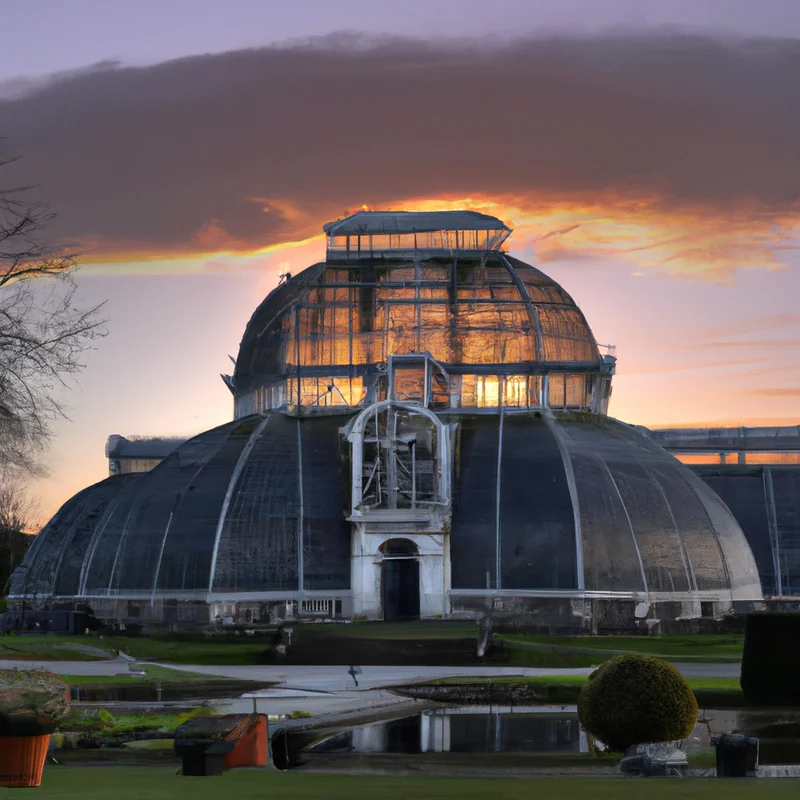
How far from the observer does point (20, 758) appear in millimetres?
23969

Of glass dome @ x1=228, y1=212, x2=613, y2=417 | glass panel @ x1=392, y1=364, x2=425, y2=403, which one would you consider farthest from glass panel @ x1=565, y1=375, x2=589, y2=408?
glass panel @ x1=392, y1=364, x2=425, y2=403

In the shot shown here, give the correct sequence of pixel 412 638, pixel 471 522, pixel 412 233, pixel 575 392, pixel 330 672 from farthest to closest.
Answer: pixel 412 233 < pixel 575 392 < pixel 471 522 < pixel 412 638 < pixel 330 672

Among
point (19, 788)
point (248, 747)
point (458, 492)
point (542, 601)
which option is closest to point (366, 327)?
point (458, 492)

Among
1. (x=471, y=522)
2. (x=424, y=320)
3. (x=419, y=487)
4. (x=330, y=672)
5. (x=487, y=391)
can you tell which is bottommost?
(x=330, y=672)

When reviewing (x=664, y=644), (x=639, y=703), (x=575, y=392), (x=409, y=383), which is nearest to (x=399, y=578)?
(x=409, y=383)

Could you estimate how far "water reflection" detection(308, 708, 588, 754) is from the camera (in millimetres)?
35125

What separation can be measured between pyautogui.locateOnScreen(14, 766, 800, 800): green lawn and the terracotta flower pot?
1.20ft

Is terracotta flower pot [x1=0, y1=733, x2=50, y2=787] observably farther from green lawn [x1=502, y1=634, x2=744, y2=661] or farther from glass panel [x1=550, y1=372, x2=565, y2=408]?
glass panel [x1=550, y1=372, x2=565, y2=408]

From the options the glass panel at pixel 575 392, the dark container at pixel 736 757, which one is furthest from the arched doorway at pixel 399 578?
the dark container at pixel 736 757

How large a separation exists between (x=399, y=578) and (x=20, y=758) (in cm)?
5547

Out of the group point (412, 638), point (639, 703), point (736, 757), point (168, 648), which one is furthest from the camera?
point (168, 648)

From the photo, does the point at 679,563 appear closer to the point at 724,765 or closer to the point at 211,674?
the point at 211,674

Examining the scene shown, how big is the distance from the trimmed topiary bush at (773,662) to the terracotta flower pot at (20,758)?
23.2m

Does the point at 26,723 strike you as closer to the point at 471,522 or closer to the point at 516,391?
the point at 471,522
